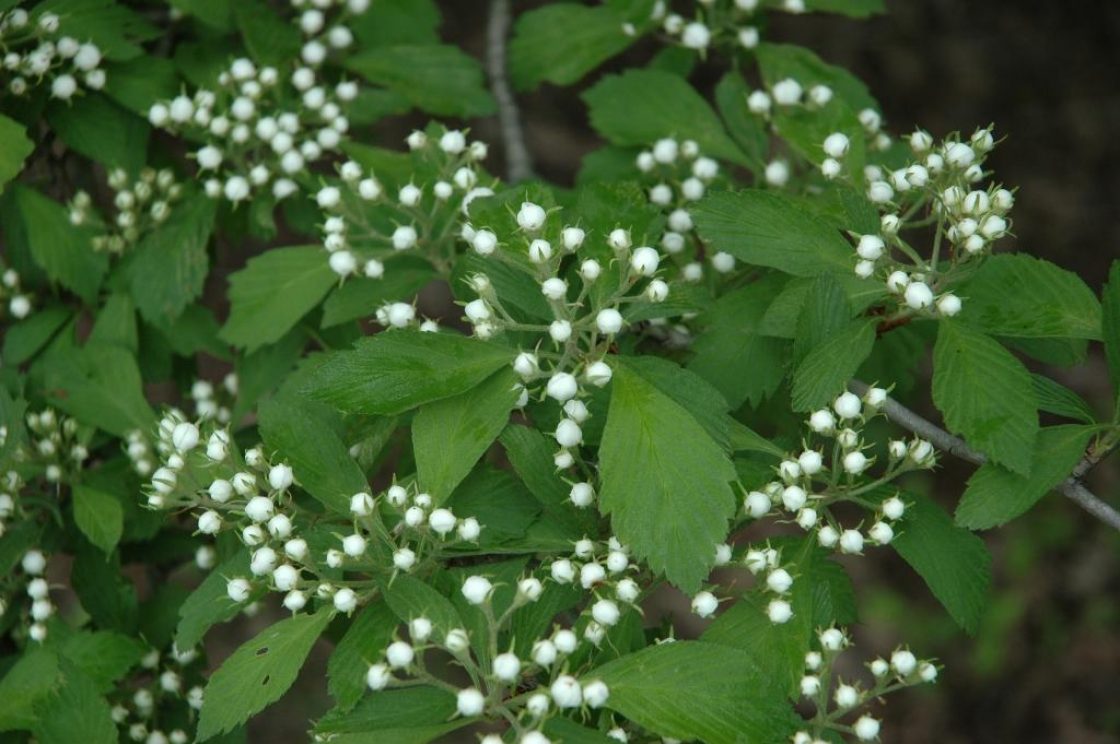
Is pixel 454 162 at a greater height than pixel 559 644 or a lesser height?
greater

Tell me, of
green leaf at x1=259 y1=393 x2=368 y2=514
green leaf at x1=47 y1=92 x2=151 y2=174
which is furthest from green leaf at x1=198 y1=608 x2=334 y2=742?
green leaf at x1=47 y1=92 x2=151 y2=174

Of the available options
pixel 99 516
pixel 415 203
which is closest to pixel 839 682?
pixel 415 203

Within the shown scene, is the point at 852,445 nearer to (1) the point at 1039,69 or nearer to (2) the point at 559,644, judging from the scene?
(2) the point at 559,644

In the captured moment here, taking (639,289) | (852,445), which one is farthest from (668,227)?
(852,445)

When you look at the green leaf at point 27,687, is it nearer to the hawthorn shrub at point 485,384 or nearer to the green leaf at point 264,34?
the hawthorn shrub at point 485,384

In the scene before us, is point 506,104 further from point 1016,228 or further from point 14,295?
point 1016,228

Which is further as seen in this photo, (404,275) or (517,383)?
(404,275)
